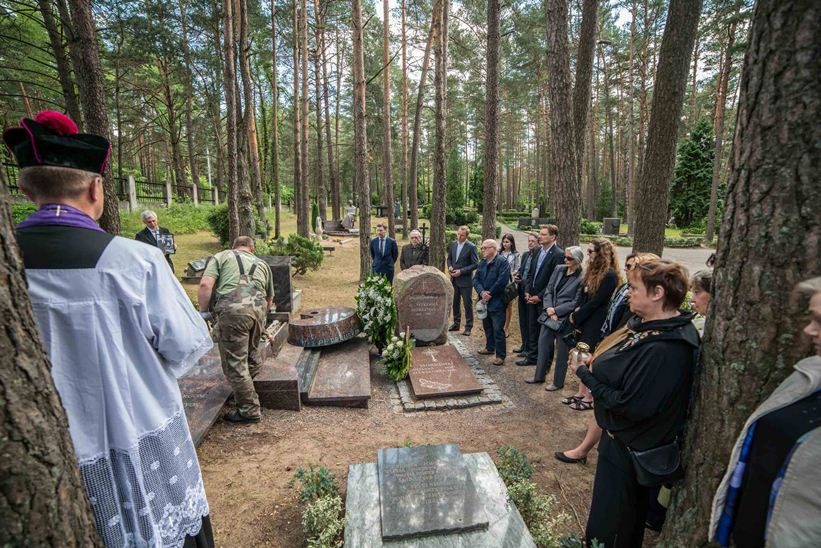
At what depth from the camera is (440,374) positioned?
538 centimetres

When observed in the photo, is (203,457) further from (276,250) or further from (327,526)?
(276,250)

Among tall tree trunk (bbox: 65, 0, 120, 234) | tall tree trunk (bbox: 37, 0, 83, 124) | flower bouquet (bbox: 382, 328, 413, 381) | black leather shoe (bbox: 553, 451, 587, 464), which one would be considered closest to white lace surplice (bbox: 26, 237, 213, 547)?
black leather shoe (bbox: 553, 451, 587, 464)

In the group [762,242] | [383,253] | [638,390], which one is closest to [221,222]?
[383,253]

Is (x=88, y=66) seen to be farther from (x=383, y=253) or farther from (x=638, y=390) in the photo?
(x=638, y=390)

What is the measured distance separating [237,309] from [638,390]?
11.1 ft

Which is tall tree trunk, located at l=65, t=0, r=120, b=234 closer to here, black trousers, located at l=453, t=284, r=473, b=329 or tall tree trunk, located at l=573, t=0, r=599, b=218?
black trousers, located at l=453, t=284, r=473, b=329

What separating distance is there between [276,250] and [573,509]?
9.61 meters

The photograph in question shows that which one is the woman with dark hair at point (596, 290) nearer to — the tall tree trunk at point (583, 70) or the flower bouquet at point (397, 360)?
the flower bouquet at point (397, 360)

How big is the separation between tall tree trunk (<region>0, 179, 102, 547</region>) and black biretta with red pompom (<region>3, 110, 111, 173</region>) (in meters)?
0.34

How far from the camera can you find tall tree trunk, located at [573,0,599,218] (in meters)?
7.25

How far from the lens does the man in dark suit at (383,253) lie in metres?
8.62

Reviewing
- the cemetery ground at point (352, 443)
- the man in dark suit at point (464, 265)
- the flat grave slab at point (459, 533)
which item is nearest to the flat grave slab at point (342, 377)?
the cemetery ground at point (352, 443)

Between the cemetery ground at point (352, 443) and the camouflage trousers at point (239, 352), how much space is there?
0.24 metres

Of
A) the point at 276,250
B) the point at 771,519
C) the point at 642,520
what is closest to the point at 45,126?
the point at 771,519
